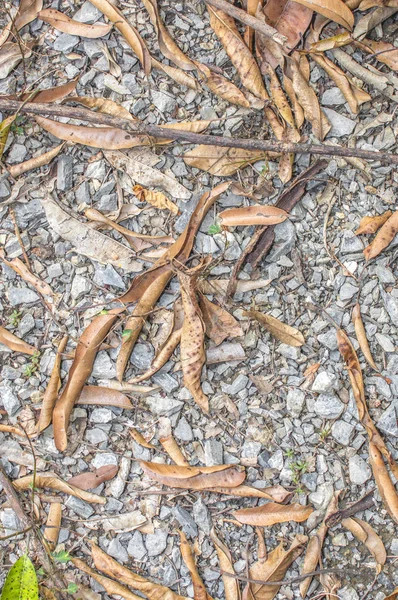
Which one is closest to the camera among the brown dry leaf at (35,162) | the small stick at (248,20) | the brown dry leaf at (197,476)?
the small stick at (248,20)

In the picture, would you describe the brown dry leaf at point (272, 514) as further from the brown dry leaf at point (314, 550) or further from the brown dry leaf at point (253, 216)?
the brown dry leaf at point (253, 216)

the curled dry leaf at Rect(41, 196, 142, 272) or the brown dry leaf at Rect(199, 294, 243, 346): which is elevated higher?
the curled dry leaf at Rect(41, 196, 142, 272)

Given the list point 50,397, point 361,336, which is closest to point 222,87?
point 361,336

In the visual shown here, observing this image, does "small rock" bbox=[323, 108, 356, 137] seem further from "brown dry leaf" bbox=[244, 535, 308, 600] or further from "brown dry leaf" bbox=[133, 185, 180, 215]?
"brown dry leaf" bbox=[244, 535, 308, 600]

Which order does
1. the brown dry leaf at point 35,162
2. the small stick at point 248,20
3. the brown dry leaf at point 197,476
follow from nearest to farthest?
the small stick at point 248,20, the brown dry leaf at point 197,476, the brown dry leaf at point 35,162

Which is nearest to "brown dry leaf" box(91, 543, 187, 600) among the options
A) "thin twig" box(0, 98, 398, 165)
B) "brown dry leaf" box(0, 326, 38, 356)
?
"brown dry leaf" box(0, 326, 38, 356)

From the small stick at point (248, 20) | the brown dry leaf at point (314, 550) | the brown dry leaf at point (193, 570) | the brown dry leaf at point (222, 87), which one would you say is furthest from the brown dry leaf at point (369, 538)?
the small stick at point (248, 20)

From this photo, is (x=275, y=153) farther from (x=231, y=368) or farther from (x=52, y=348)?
(x=52, y=348)
